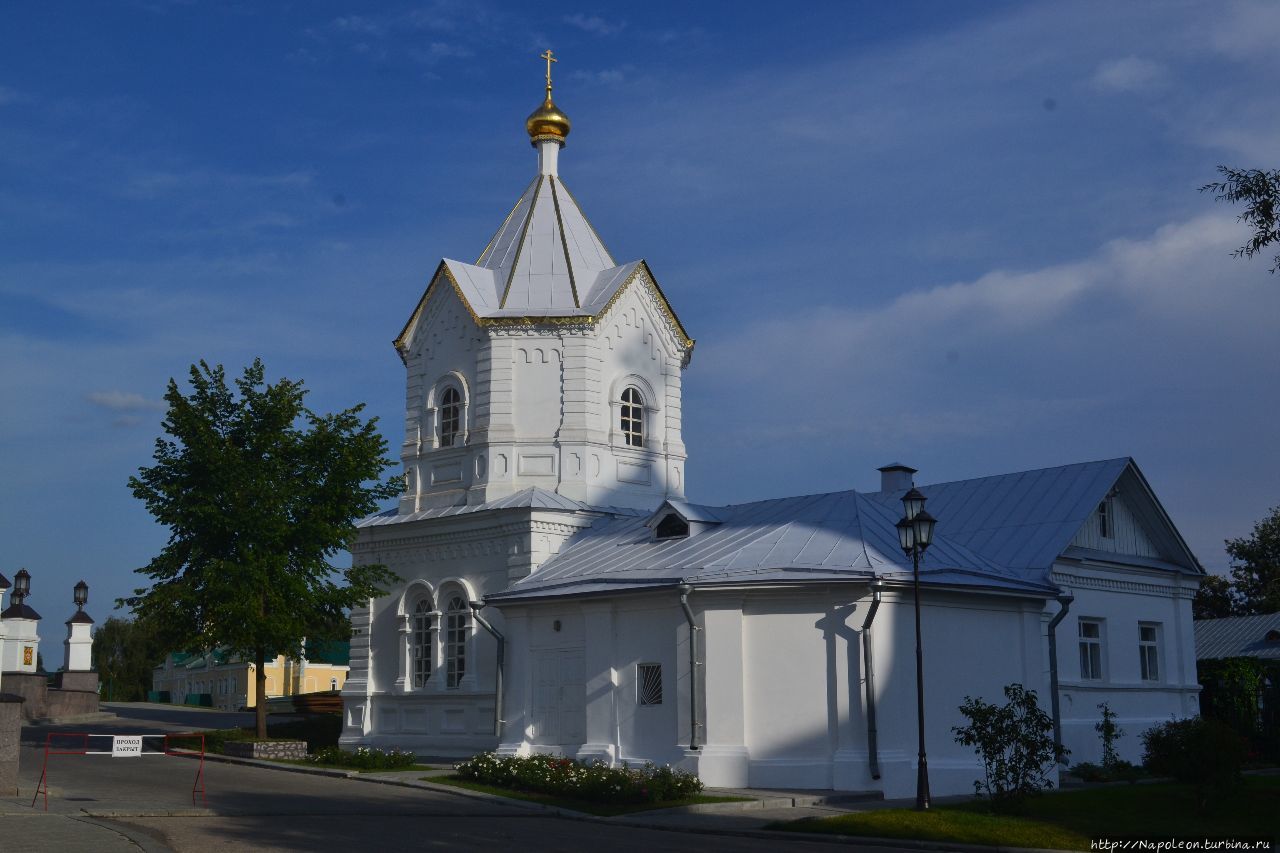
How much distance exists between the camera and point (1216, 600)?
57.8 m

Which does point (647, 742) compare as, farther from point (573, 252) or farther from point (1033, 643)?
point (573, 252)

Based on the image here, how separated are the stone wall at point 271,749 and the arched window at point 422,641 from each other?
9.43ft

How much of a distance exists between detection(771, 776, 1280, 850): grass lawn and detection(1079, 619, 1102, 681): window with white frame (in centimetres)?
682

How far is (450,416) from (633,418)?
4.27 meters

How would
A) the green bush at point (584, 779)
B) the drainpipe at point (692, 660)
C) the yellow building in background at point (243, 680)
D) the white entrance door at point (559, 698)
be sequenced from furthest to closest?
the yellow building in background at point (243, 680)
the white entrance door at point (559, 698)
the drainpipe at point (692, 660)
the green bush at point (584, 779)

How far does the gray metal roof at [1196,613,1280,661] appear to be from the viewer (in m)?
45.2

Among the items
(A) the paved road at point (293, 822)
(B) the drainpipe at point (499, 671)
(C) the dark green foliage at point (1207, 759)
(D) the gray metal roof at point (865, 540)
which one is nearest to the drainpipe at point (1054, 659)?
(D) the gray metal roof at point (865, 540)

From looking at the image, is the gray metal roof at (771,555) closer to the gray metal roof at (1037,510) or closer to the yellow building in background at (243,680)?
the gray metal roof at (1037,510)

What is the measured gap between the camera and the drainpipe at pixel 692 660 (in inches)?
878

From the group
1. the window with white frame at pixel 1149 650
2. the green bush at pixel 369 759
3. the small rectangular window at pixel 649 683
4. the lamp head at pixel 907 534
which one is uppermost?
the lamp head at pixel 907 534

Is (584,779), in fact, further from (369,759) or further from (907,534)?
(369,759)

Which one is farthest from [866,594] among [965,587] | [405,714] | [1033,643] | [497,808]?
[405,714]

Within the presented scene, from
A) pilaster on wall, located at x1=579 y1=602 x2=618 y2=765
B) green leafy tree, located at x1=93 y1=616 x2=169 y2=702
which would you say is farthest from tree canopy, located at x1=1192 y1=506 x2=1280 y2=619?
green leafy tree, located at x1=93 y1=616 x2=169 y2=702

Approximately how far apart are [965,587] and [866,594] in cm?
196
